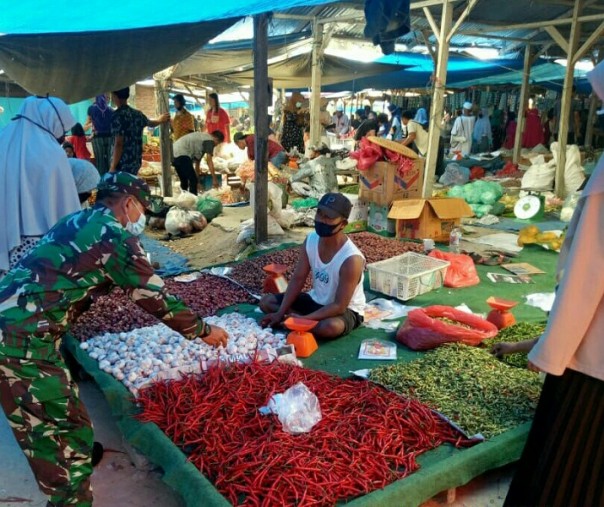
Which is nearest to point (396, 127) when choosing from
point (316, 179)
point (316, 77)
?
point (316, 77)

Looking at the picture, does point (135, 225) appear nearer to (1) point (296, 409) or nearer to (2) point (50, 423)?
(2) point (50, 423)

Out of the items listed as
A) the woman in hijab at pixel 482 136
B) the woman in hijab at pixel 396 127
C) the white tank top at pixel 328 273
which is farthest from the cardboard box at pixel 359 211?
the woman in hijab at pixel 482 136

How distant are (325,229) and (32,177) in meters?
1.69

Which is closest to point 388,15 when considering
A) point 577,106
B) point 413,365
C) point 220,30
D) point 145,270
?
point 220,30

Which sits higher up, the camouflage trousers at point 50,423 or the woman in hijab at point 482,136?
the woman in hijab at point 482,136

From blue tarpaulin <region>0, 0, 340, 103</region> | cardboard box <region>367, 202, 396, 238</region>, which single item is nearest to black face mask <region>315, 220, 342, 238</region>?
blue tarpaulin <region>0, 0, 340, 103</region>

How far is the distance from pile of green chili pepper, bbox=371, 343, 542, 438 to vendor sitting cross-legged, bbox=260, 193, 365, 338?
59 centimetres

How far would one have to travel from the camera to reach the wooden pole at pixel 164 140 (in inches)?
345

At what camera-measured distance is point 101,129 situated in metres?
6.75

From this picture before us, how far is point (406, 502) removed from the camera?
206 cm

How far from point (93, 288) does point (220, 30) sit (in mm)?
3366

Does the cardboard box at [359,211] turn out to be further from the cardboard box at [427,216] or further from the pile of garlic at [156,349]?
the pile of garlic at [156,349]

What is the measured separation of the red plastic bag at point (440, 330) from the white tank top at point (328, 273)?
1.25 feet

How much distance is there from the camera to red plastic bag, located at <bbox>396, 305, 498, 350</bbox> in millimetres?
3301
